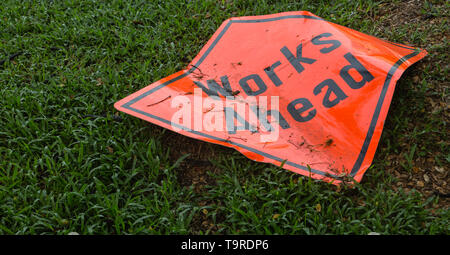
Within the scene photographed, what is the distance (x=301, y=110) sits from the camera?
224 cm

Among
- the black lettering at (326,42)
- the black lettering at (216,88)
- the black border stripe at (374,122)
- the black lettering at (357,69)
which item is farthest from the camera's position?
the black lettering at (216,88)

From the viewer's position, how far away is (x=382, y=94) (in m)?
Answer: 2.10

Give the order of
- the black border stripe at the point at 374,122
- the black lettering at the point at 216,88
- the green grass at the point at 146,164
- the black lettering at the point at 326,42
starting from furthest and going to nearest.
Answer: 1. the black lettering at the point at 216,88
2. the black lettering at the point at 326,42
3. the black border stripe at the point at 374,122
4. the green grass at the point at 146,164

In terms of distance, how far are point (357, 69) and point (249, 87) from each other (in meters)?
0.74

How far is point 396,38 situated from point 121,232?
2495 mm

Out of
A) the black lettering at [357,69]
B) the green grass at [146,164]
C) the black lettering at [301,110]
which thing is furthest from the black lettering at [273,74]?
the green grass at [146,164]

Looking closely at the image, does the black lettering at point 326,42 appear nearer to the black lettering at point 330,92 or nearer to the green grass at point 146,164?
the black lettering at point 330,92

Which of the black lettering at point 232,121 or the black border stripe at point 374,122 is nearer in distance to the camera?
the black border stripe at point 374,122

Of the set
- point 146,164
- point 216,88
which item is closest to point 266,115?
point 216,88

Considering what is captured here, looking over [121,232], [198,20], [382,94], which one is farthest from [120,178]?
[198,20]

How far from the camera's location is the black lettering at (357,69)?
2164 mm

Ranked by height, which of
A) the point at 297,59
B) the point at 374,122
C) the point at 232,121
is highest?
the point at 297,59

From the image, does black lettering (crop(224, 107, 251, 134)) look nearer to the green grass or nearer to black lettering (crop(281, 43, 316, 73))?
the green grass

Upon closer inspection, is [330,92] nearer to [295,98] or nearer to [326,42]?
[295,98]
